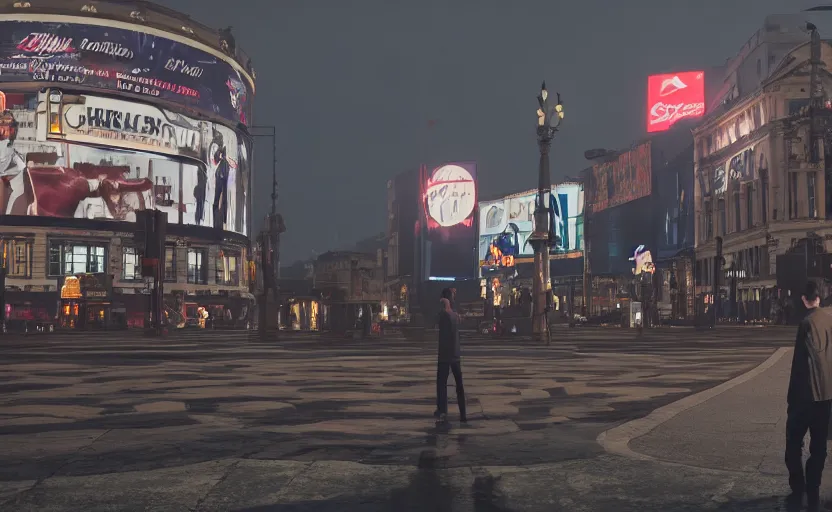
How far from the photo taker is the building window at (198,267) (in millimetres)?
101438

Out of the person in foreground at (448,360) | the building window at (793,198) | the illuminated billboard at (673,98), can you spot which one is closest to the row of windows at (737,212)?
the building window at (793,198)

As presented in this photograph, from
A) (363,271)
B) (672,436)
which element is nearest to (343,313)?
(363,271)

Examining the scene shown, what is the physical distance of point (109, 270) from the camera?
9325cm

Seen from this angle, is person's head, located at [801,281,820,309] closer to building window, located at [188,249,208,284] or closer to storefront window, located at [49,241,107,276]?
storefront window, located at [49,241,107,276]

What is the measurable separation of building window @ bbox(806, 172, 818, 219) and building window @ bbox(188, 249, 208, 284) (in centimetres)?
5675

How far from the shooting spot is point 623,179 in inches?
4786

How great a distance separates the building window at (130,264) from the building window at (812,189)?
192 ft

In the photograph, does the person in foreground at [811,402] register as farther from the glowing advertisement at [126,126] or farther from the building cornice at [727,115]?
the glowing advertisement at [126,126]

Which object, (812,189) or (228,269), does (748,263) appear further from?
(228,269)

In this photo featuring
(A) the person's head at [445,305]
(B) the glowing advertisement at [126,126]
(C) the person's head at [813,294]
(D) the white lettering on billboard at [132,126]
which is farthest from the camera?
(D) the white lettering on billboard at [132,126]

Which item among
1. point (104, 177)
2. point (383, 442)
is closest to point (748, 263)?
point (104, 177)

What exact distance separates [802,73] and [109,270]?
61.8 m

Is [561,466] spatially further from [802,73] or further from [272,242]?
[802,73]

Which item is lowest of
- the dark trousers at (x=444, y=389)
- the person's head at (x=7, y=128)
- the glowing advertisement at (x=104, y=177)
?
the dark trousers at (x=444, y=389)
